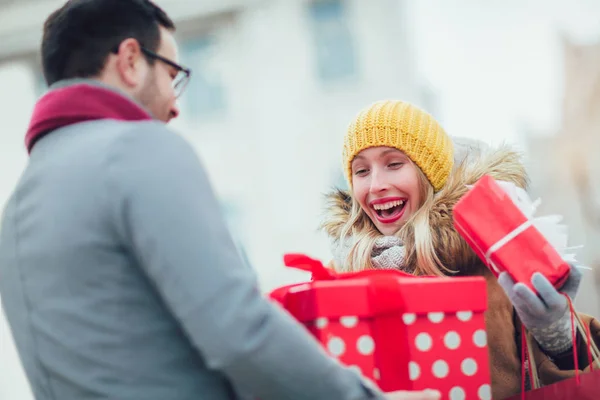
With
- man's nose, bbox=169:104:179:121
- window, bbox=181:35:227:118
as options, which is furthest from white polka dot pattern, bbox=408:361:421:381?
window, bbox=181:35:227:118

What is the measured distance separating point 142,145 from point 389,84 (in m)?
6.26

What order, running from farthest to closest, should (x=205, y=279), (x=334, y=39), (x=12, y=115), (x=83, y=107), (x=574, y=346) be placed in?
(x=12, y=115)
(x=334, y=39)
(x=574, y=346)
(x=83, y=107)
(x=205, y=279)

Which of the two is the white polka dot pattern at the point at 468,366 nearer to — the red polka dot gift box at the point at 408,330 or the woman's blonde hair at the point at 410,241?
the red polka dot gift box at the point at 408,330

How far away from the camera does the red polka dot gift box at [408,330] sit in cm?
119

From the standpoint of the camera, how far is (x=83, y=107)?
107 centimetres

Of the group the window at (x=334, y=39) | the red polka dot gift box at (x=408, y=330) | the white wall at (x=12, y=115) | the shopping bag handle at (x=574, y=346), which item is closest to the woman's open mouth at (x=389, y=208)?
the shopping bag handle at (x=574, y=346)

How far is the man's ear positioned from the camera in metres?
1.12

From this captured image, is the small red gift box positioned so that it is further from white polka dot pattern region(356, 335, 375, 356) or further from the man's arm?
the man's arm

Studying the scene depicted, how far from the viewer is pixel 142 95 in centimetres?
115

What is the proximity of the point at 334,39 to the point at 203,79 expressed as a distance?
1.51 metres

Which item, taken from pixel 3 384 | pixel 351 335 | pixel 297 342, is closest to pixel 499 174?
pixel 351 335

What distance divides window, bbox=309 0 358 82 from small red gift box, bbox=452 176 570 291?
5.91 metres

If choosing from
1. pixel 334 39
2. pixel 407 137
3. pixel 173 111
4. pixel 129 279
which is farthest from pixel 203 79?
pixel 129 279

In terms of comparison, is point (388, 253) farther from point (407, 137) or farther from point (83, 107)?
point (83, 107)
